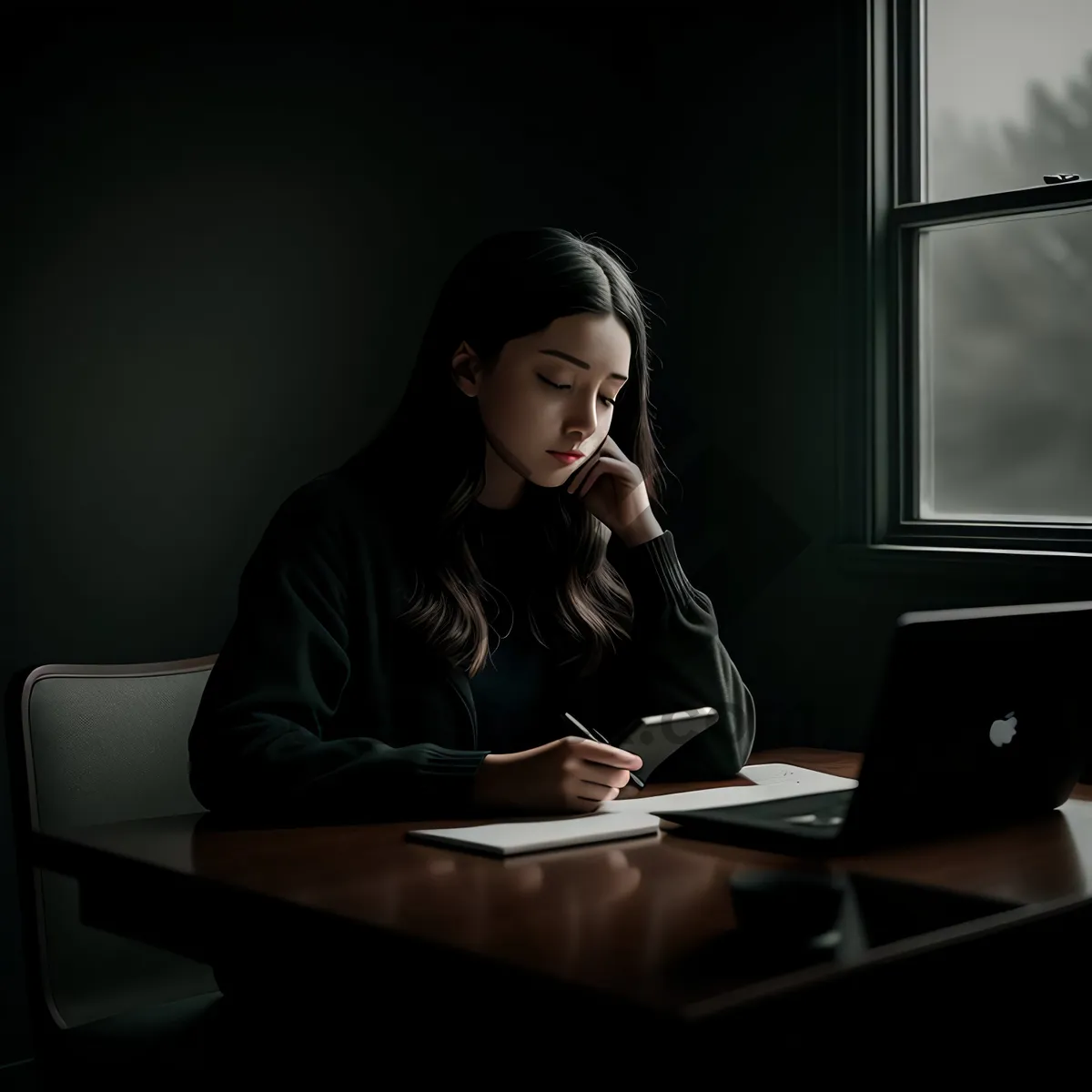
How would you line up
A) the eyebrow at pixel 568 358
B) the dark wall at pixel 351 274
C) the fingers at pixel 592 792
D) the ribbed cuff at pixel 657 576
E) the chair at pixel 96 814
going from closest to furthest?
the fingers at pixel 592 792
the chair at pixel 96 814
the eyebrow at pixel 568 358
the ribbed cuff at pixel 657 576
the dark wall at pixel 351 274

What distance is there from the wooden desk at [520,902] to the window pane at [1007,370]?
1.14 m

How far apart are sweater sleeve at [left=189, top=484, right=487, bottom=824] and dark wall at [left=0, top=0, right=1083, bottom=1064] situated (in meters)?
0.90

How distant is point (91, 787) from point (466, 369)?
2.27 feet

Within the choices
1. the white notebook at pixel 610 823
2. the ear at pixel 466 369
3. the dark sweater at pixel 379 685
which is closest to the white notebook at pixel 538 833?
the white notebook at pixel 610 823

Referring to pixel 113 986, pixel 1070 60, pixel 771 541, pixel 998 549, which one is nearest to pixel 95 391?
pixel 113 986

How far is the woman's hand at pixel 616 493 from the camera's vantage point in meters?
1.93

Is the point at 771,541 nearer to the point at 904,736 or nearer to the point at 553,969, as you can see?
the point at 904,736

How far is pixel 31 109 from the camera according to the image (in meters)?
2.38

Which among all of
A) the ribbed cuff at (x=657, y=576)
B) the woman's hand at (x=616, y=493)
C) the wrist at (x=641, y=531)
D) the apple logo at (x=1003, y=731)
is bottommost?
the apple logo at (x=1003, y=731)

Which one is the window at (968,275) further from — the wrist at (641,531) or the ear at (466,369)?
the ear at (466,369)

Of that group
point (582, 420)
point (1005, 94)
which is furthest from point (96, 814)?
point (1005, 94)

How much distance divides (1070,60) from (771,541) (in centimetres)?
104

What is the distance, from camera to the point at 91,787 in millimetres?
1781

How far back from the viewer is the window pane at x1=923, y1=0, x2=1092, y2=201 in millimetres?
2486
